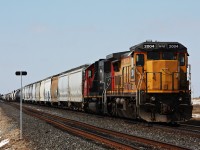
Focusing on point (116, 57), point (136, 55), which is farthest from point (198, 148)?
point (116, 57)

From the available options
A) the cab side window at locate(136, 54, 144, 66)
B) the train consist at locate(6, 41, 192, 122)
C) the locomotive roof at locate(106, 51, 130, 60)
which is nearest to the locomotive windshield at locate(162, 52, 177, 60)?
the train consist at locate(6, 41, 192, 122)

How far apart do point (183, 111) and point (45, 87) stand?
120 feet

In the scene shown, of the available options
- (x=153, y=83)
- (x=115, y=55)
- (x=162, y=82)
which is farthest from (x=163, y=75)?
(x=115, y=55)

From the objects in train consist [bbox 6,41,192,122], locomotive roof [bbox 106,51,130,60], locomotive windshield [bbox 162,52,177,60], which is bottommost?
train consist [bbox 6,41,192,122]

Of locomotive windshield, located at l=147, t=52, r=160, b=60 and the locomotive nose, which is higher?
locomotive windshield, located at l=147, t=52, r=160, b=60

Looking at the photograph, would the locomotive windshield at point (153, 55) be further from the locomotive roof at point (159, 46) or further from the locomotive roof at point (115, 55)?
the locomotive roof at point (115, 55)

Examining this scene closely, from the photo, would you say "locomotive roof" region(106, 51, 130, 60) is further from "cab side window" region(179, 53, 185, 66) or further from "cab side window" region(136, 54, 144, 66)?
"cab side window" region(179, 53, 185, 66)

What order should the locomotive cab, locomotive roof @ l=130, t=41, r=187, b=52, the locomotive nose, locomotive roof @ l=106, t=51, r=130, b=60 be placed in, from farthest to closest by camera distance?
locomotive roof @ l=106, t=51, r=130, b=60 → locomotive roof @ l=130, t=41, r=187, b=52 → the locomotive nose → the locomotive cab

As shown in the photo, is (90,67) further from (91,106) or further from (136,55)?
(136,55)

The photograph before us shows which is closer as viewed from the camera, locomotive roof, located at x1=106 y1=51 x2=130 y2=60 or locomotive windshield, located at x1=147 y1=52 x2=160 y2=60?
locomotive windshield, located at x1=147 y1=52 x2=160 y2=60

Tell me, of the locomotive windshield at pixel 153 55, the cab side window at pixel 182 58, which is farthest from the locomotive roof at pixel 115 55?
the cab side window at pixel 182 58

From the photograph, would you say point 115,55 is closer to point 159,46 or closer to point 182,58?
point 159,46

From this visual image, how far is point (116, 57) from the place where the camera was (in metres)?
22.0

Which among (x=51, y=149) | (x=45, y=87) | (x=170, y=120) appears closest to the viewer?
(x=51, y=149)
